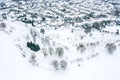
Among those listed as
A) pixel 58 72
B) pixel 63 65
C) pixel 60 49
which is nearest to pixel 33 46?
pixel 60 49

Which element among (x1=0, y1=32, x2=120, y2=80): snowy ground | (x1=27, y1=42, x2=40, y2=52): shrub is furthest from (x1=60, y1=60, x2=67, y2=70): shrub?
(x1=27, y1=42, x2=40, y2=52): shrub

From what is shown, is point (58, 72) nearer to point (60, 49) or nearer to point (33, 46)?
point (60, 49)

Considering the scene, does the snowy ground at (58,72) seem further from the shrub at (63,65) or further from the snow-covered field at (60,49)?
the shrub at (63,65)

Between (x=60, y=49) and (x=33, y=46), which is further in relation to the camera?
(x=33, y=46)

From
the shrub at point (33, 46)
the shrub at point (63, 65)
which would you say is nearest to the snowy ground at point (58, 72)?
the shrub at point (63, 65)

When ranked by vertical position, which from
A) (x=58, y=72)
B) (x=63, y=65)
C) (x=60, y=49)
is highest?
(x=60, y=49)

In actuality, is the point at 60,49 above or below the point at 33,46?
above

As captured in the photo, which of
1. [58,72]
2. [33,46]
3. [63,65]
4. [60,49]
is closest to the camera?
[63,65]

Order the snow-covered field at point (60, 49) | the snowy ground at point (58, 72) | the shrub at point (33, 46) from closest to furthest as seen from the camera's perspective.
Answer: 1. the snowy ground at point (58, 72)
2. the snow-covered field at point (60, 49)
3. the shrub at point (33, 46)

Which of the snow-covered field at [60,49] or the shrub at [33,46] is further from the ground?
the shrub at [33,46]

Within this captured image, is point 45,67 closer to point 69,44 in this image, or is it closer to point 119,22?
point 69,44
